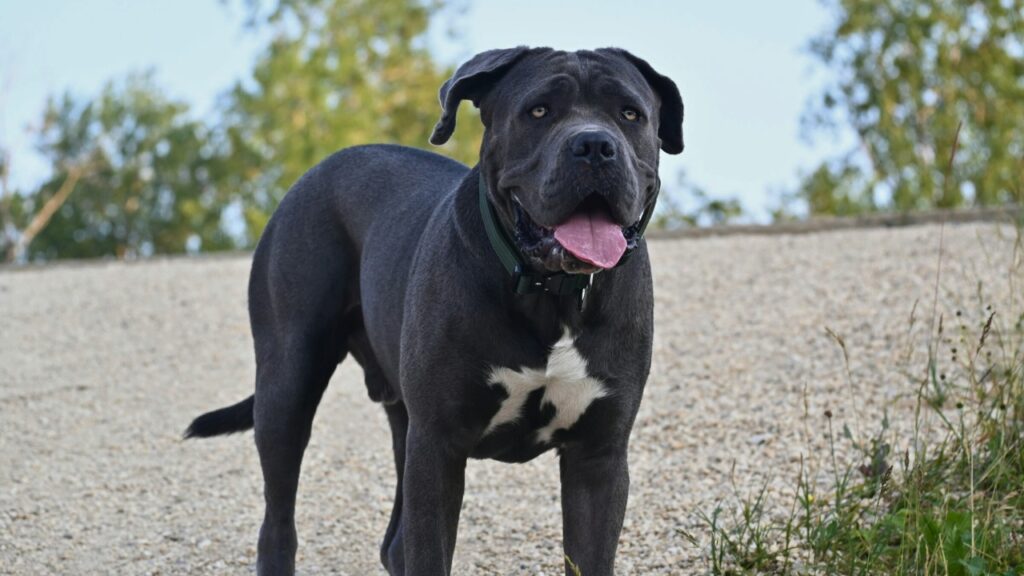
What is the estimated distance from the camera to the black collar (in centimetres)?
362

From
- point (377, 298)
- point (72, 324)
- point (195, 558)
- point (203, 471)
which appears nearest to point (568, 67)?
point (377, 298)

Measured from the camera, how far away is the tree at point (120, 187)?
30906 millimetres

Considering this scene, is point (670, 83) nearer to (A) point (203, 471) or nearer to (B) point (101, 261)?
(A) point (203, 471)

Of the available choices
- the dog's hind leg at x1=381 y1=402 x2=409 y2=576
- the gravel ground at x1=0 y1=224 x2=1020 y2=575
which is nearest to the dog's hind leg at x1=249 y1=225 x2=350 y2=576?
the dog's hind leg at x1=381 y1=402 x2=409 y2=576

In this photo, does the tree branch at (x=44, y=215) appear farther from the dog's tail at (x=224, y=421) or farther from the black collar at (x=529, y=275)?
the black collar at (x=529, y=275)

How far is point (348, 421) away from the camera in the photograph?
7.80m

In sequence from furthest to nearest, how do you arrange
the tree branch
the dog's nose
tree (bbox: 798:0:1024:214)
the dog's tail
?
the tree branch
tree (bbox: 798:0:1024:214)
the dog's tail
the dog's nose

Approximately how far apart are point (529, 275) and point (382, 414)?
174 inches

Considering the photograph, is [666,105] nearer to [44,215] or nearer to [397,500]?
[397,500]

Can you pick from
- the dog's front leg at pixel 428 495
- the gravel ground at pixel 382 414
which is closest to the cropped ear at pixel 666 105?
the dog's front leg at pixel 428 495

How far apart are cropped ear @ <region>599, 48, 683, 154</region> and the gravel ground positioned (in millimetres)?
1720

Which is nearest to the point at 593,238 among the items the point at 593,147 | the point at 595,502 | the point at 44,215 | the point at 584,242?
the point at 584,242

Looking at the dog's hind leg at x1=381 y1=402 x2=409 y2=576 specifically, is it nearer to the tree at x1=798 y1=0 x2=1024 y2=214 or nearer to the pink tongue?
the pink tongue

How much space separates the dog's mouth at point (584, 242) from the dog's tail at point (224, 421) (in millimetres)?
2150
